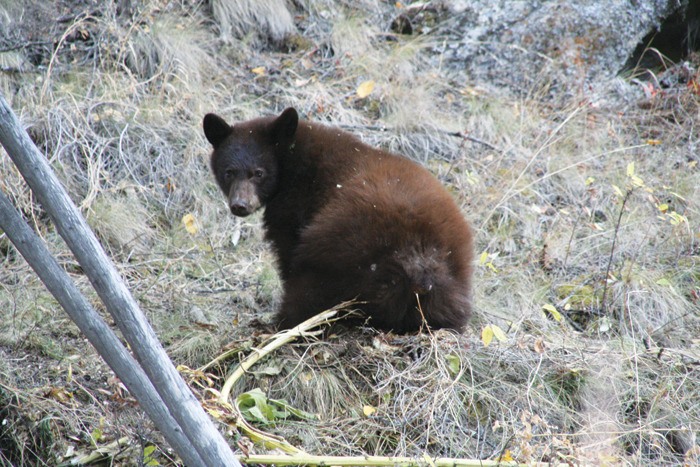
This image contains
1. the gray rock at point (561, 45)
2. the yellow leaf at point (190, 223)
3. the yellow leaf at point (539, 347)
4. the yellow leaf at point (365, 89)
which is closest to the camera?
the yellow leaf at point (539, 347)

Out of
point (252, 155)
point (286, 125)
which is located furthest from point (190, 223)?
point (286, 125)

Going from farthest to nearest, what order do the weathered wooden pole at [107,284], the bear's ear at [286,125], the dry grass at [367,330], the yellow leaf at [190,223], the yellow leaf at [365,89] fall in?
the yellow leaf at [365,89]
the yellow leaf at [190,223]
the bear's ear at [286,125]
the dry grass at [367,330]
the weathered wooden pole at [107,284]

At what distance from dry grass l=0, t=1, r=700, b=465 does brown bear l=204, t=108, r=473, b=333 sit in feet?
0.79

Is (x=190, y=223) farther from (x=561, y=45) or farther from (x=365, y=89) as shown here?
(x=561, y=45)

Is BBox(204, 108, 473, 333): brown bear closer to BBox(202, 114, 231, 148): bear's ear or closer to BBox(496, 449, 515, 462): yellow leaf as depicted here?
BBox(202, 114, 231, 148): bear's ear

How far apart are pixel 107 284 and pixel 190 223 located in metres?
3.76

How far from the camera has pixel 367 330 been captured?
4523mm

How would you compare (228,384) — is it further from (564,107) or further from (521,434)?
(564,107)

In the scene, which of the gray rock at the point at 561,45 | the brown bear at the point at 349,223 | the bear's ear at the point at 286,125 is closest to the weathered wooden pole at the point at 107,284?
the brown bear at the point at 349,223

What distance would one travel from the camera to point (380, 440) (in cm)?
385

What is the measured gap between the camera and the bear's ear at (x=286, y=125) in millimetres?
5016

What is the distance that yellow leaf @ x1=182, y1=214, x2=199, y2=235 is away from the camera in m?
6.32

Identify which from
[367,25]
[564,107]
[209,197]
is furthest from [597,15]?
[209,197]

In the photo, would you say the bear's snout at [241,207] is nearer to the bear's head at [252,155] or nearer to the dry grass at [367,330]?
the bear's head at [252,155]
